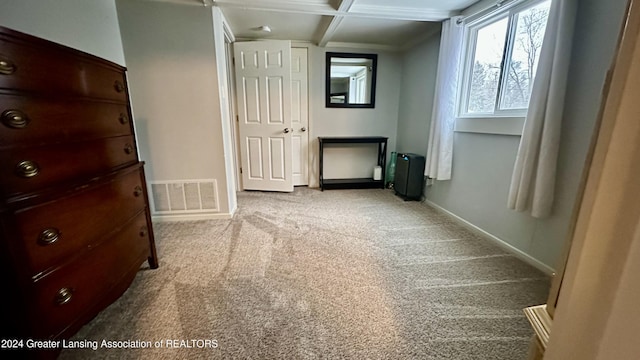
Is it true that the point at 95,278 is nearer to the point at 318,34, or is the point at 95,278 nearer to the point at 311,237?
the point at 311,237

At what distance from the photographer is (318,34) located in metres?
3.30

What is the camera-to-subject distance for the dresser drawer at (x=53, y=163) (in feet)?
2.88

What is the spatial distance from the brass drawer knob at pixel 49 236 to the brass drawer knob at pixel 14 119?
1.27ft

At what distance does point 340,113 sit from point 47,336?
3.66 metres

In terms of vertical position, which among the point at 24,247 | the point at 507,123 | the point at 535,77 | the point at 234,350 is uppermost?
the point at 535,77

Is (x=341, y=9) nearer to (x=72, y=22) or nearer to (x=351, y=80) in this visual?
(x=351, y=80)

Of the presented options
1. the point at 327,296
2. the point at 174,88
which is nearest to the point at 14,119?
the point at 327,296

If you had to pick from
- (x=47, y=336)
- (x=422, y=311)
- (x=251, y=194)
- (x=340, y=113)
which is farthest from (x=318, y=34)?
(x=47, y=336)

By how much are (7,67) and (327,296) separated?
1.69 m

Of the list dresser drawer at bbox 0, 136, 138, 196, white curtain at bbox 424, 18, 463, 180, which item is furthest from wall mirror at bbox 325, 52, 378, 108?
dresser drawer at bbox 0, 136, 138, 196

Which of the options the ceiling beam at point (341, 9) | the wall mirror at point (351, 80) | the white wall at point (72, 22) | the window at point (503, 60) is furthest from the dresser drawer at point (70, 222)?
the wall mirror at point (351, 80)

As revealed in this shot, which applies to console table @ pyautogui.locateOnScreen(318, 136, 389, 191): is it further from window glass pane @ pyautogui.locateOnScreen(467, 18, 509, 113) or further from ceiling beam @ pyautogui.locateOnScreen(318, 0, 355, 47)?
window glass pane @ pyautogui.locateOnScreen(467, 18, 509, 113)

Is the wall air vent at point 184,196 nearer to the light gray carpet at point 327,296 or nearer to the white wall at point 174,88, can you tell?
the white wall at point 174,88

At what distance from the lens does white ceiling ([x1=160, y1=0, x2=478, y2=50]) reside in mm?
2396
